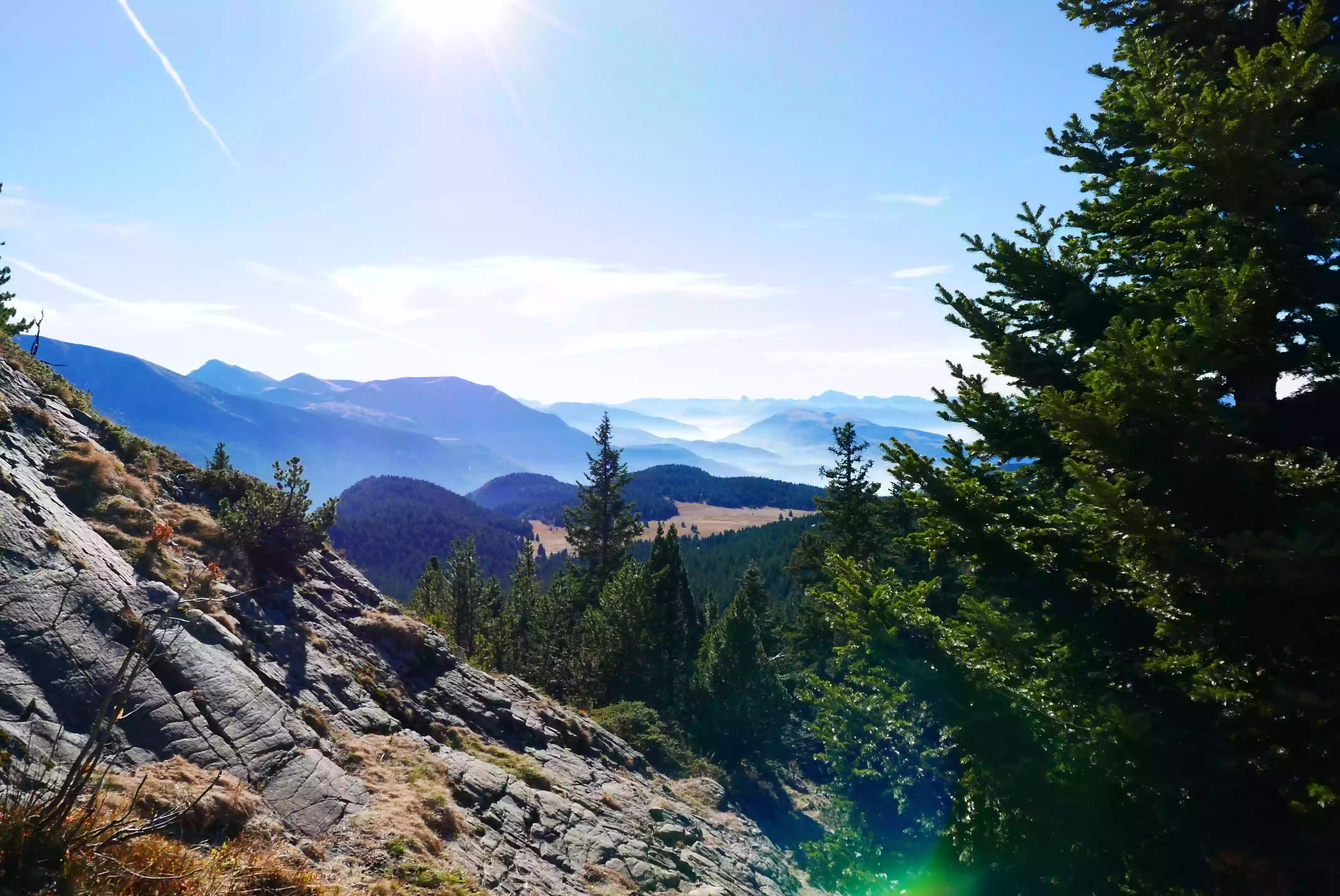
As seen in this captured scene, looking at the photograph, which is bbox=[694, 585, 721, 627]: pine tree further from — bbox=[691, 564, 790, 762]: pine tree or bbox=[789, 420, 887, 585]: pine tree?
bbox=[789, 420, 887, 585]: pine tree

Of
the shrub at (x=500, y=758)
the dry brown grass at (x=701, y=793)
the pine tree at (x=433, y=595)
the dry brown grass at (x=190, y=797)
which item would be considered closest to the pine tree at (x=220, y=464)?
the shrub at (x=500, y=758)

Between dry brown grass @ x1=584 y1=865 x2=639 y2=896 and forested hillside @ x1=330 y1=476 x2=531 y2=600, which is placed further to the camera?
forested hillside @ x1=330 y1=476 x2=531 y2=600

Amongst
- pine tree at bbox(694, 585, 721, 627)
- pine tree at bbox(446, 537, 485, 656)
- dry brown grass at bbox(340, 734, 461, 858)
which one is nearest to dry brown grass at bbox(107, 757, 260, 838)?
dry brown grass at bbox(340, 734, 461, 858)

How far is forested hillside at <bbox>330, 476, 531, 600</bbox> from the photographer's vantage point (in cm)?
13762

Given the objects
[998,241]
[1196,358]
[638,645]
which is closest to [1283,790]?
[1196,358]

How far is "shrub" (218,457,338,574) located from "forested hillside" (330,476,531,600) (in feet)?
362

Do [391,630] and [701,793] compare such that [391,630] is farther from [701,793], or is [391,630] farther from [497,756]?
[701,793]

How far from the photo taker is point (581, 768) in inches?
641

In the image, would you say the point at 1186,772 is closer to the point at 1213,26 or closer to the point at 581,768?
Answer: the point at 1213,26

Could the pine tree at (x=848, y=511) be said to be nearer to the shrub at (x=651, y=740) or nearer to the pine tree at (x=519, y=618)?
the shrub at (x=651, y=740)

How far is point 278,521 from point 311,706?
548 cm

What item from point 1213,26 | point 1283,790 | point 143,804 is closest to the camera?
point 1283,790

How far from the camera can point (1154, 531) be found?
198 inches

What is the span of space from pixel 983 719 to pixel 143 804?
9.11m
